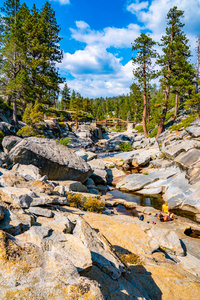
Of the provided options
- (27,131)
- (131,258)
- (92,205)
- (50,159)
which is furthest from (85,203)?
(27,131)

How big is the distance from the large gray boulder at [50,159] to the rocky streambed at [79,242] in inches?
2.8

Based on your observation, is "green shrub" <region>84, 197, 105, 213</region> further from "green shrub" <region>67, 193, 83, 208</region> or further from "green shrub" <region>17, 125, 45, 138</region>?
"green shrub" <region>17, 125, 45, 138</region>

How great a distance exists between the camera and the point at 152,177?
60.9 feet

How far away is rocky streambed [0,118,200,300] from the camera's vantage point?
2406 mm

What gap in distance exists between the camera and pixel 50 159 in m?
13.9

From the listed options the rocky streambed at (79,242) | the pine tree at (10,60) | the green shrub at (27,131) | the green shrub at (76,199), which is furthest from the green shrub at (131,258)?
the pine tree at (10,60)

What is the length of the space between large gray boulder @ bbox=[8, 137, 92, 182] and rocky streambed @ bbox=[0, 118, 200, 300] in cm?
7

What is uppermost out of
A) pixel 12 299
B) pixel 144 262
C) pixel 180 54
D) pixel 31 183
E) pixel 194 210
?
pixel 180 54

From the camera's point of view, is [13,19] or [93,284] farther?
[13,19]

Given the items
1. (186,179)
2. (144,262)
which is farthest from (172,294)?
(186,179)

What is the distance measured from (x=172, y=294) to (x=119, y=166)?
22312 millimetres

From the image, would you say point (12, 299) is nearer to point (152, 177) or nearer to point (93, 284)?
point (93, 284)

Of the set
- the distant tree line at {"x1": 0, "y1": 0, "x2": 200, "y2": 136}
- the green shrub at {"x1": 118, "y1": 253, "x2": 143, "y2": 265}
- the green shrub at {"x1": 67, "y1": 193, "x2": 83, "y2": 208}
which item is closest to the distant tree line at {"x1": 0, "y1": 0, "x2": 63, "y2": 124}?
the distant tree line at {"x1": 0, "y1": 0, "x2": 200, "y2": 136}

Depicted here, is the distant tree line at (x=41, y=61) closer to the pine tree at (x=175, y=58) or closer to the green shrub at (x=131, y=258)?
the pine tree at (x=175, y=58)
